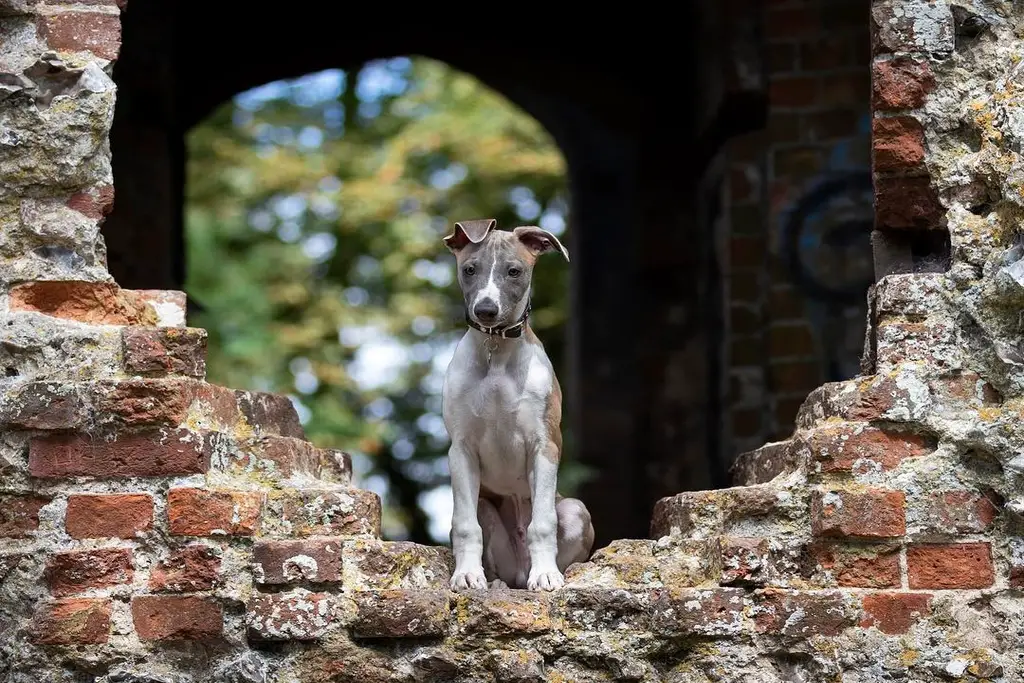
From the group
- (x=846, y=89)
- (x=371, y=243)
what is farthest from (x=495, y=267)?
(x=371, y=243)

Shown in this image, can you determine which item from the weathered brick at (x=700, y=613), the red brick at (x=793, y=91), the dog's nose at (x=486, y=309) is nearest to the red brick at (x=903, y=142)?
the dog's nose at (x=486, y=309)

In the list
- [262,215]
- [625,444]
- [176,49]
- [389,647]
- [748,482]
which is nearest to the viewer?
[389,647]

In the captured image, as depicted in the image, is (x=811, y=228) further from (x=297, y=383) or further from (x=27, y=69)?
(x=297, y=383)

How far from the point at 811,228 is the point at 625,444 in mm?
2500

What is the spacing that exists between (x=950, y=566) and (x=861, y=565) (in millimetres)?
251

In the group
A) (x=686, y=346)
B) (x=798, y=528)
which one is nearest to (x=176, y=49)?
(x=686, y=346)

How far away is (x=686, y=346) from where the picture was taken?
8.95 metres

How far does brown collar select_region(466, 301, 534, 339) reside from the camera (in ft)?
14.8

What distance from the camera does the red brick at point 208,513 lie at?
4.28 meters

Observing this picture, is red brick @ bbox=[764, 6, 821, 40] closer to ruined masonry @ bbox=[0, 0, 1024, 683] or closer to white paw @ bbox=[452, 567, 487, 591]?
ruined masonry @ bbox=[0, 0, 1024, 683]

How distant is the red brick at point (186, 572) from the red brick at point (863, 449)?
1794 mm

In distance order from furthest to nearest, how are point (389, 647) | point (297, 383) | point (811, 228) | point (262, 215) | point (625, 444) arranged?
point (262, 215) < point (297, 383) < point (625, 444) < point (811, 228) < point (389, 647)

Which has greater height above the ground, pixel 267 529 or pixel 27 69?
pixel 27 69

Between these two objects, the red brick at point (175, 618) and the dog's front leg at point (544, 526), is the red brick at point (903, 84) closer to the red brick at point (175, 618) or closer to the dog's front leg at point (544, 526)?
the dog's front leg at point (544, 526)
